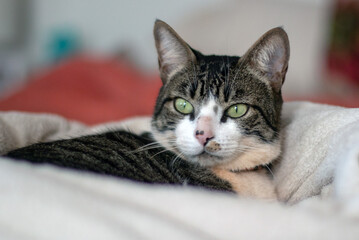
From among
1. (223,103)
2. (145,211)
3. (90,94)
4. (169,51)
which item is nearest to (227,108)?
(223,103)

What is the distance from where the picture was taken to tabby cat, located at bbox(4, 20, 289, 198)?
2.74 feet

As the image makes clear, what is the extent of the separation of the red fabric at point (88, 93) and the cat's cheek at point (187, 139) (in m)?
0.95

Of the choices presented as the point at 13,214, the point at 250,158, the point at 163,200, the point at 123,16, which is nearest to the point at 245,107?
the point at 250,158

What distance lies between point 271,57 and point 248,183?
0.32 metres

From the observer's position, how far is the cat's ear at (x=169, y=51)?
92 cm

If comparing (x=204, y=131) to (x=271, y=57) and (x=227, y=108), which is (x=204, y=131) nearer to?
(x=227, y=108)

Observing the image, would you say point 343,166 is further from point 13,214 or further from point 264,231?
point 13,214

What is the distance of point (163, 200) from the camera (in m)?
0.57

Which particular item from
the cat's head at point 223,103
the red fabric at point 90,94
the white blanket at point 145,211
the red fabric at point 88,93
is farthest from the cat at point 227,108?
the red fabric at point 88,93

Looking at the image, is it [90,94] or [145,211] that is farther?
[90,94]

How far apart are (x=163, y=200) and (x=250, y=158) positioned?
0.40 m

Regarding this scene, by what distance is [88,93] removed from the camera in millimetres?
2232

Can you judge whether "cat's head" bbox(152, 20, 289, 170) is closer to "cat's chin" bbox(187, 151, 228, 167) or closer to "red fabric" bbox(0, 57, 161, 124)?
"cat's chin" bbox(187, 151, 228, 167)

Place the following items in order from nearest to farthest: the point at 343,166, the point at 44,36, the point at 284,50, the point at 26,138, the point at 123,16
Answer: the point at 343,166 → the point at 284,50 → the point at 26,138 → the point at 123,16 → the point at 44,36
